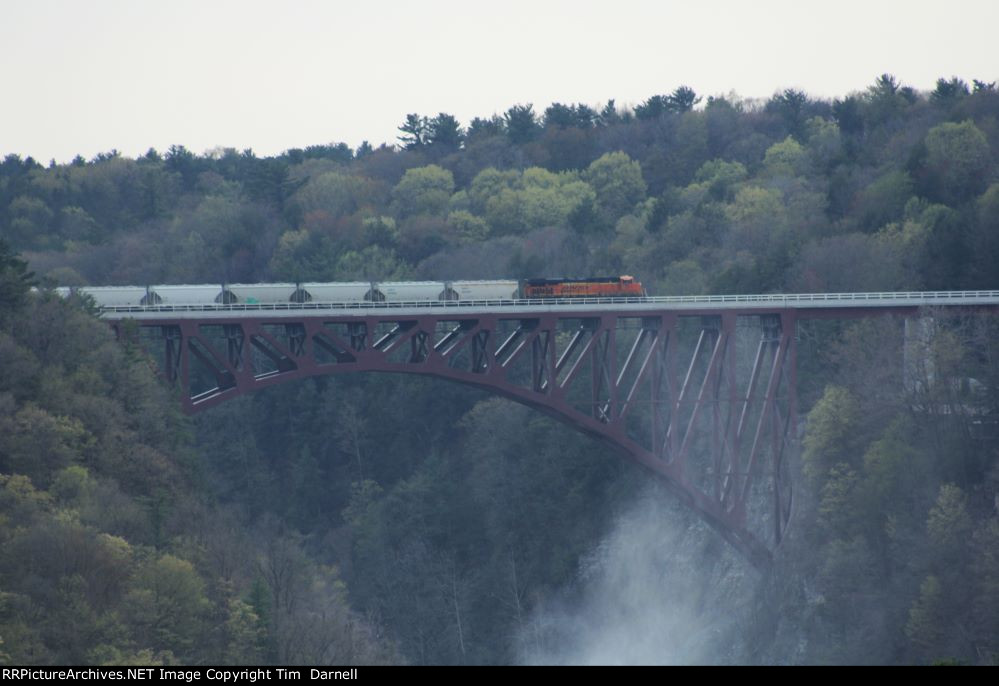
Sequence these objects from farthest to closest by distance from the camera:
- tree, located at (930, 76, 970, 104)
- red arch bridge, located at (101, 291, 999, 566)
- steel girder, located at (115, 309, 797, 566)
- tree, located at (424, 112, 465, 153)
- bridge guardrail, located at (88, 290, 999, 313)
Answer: tree, located at (424, 112, 465, 153) → tree, located at (930, 76, 970, 104) → bridge guardrail, located at (88, 290, 999, 313) → red arch bridge, located at (101, 291, 999, 566) → steel girder, located at (115, 309, 797, 566)

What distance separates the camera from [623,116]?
168m

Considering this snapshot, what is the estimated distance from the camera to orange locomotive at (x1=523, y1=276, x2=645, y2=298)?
242 feet

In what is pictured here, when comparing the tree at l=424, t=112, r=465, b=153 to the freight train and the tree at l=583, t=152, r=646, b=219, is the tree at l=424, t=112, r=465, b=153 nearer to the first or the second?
the tree at l=583, t=152, r=646, b=219

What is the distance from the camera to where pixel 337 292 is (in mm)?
72188

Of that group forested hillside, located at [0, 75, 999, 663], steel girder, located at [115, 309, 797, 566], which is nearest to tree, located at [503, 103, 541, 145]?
forested hillside, located at [0, 75, 999, 663]

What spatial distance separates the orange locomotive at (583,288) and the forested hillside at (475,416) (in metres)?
11.2

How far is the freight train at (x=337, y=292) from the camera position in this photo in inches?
2783

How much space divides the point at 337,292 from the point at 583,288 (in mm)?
11874

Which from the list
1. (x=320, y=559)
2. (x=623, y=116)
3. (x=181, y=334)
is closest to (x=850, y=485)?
(x=181, y=334)

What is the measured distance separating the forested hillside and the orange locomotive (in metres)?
11.2

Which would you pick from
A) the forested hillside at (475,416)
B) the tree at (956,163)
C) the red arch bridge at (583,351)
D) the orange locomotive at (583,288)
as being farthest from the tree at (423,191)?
the orange locomotive at (583,288)

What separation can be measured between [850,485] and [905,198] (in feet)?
94.7

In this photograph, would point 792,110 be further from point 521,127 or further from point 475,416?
point 475,416

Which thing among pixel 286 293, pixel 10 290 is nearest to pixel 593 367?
pixel 286 293
